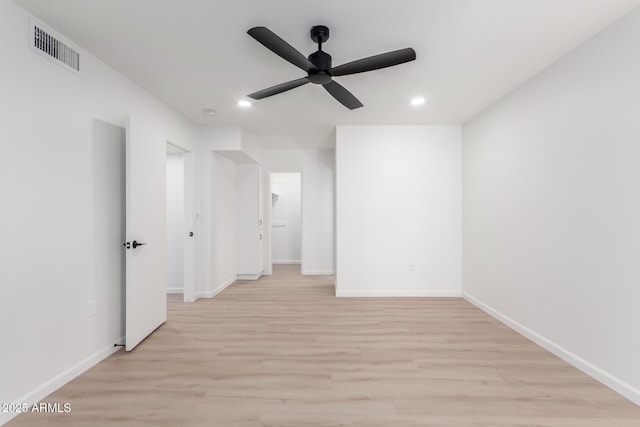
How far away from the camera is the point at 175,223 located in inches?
180

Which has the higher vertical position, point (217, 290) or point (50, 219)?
point (50, 219)

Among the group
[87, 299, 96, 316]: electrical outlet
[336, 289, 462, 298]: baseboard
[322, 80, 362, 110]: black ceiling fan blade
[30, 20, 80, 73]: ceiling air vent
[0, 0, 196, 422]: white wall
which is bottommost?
[336, 289, 462, 298]: baseboard

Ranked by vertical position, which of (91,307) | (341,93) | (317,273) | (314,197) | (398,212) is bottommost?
(317,273)

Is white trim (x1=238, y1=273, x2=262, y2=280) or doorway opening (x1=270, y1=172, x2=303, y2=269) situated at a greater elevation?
doorway opening (x1=270, y1=172, x2=303, y2=269)

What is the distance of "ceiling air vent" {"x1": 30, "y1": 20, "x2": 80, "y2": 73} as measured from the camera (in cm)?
190

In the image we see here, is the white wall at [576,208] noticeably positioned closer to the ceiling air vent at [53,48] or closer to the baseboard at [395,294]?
the baseboard at [395,294]

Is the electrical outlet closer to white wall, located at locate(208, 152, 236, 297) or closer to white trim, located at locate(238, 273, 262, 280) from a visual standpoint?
white wall, located at locate(208, 152, 236, 297)

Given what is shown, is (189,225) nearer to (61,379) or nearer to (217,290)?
(217,290)

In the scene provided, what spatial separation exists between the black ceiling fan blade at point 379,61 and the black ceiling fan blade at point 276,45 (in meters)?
0.25

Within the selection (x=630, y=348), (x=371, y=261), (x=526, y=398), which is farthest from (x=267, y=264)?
(x=630, y=348)

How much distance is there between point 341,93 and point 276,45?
776 mm

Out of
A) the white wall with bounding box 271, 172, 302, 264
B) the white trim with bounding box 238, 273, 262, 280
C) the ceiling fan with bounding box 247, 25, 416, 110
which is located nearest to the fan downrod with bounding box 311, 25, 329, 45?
the ceiling fan with bounding box 247, 25, 416, 110

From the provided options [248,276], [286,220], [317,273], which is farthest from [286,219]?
[248,276]

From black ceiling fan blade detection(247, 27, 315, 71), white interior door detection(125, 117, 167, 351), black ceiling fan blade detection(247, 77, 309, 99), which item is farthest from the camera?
white interior door detection(125, 117, 167, 351)
